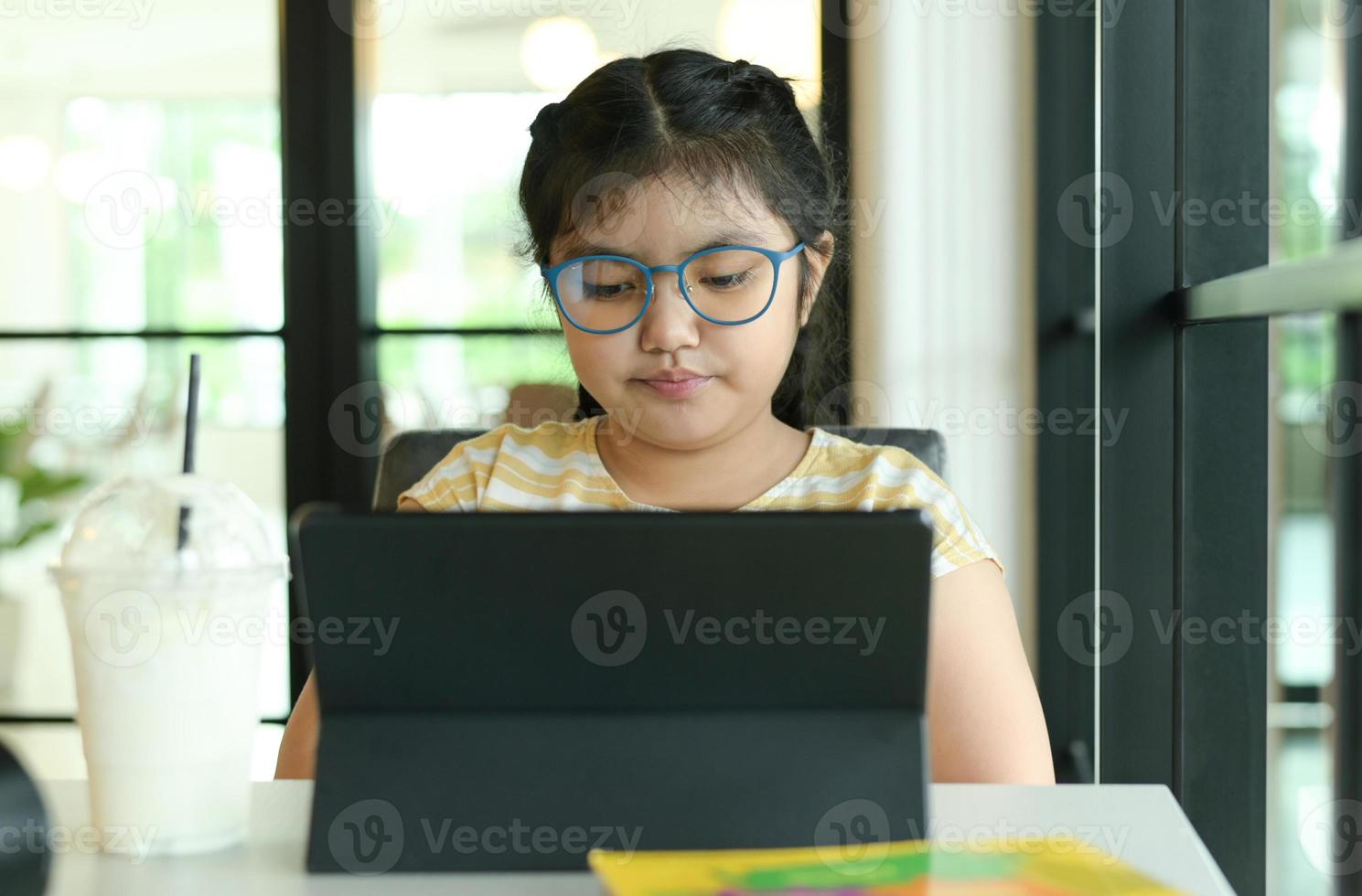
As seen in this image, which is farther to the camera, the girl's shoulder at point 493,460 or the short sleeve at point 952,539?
the girl's shoulder at point 493,460

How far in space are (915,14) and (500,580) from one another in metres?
2.38

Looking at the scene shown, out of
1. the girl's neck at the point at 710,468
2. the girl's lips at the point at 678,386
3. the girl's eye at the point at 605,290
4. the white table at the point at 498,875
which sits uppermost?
the girl's eye at the point at 605,290

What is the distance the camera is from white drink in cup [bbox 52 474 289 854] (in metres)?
0.68

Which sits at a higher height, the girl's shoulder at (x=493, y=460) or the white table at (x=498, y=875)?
the girl's shoulder at (x=493, y=460)

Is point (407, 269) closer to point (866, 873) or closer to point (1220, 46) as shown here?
point (1220, 46)

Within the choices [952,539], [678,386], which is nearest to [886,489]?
[952,539]

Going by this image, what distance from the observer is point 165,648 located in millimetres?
681

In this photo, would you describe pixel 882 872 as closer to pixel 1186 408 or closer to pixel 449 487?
pixel 449 487

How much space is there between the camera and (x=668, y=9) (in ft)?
10.3

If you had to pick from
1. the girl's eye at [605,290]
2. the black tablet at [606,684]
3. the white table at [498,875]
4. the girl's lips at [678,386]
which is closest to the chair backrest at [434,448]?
the girl's lips at [678,386]

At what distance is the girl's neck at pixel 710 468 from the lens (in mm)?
1396

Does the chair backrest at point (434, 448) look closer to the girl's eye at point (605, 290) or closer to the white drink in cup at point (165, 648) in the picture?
the girl's eye at point (605, 290)

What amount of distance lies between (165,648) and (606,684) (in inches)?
8.6

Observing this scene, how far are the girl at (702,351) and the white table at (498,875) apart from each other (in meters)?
0.26
